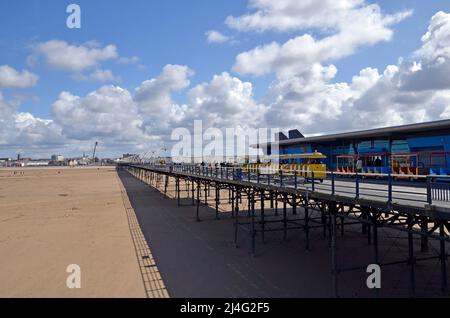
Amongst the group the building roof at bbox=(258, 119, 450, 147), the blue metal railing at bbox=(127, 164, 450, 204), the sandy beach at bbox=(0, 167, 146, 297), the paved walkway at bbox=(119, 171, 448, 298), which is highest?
the building roof at bbox=(258, 119, 450, 147)

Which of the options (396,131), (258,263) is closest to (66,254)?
(258,263)

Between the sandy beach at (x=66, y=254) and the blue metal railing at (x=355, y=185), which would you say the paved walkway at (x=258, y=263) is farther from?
the blue metal railing at (x=355, y=185)

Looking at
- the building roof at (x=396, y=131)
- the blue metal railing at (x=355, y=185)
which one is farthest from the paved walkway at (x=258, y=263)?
the building roof at (x=396, y=131)

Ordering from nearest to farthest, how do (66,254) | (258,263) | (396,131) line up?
(258,263) < (66,254) < (396,131)

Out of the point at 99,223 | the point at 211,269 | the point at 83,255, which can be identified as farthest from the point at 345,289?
the point at 99,223

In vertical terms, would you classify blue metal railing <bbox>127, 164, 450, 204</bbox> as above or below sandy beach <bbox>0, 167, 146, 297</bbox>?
above

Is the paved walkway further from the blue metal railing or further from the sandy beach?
the blue metal railing

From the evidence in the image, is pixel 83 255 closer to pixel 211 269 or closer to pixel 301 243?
pixel 211 269

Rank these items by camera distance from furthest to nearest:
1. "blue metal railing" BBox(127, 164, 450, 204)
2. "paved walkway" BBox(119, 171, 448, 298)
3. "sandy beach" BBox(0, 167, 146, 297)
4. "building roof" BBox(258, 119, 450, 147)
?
1. "building roof" BBox(258, 119, 450, 147)
2. "sandy beach" BBox(0, 167, 146, 297)
3. "paved walkway" BBox(119, 171, 448, 298)
4. "blue metal railing" BBox(127, 164, 450, 204)

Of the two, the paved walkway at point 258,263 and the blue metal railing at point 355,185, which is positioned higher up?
the blue metal railing at point 355,185

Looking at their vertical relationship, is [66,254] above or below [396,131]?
below

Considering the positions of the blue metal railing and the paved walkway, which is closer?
the blue metal railing

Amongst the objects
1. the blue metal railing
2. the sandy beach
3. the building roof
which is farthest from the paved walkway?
the building roof

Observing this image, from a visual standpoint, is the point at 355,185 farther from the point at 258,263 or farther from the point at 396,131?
the point at 396,131
